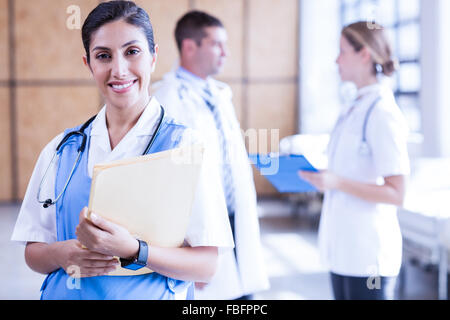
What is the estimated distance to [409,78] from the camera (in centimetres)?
420

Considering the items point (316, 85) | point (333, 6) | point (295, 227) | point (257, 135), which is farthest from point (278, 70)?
point (257, 135)

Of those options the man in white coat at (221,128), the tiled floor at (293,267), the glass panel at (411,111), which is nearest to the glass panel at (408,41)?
the glass panel at (411,111)

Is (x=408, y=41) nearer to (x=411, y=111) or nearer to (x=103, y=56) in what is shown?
(x=411, y=111)

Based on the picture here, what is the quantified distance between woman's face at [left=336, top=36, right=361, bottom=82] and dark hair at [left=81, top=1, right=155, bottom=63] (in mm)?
699

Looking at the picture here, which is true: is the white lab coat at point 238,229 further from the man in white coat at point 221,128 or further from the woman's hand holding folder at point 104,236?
the woman's hand holding folder at point 104,236

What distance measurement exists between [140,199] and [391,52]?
0.87m

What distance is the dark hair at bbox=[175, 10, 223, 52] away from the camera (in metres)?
1.20

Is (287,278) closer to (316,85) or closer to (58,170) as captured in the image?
(316,85)

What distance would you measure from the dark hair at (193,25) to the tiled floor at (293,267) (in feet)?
3.93

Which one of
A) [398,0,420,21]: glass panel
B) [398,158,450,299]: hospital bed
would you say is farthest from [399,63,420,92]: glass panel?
[398,158,450,299]: hospital bed

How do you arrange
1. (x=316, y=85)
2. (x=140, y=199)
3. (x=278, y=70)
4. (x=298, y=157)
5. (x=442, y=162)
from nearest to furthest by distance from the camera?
(x=140, y=199) → (x=298, y=157) → (x=442, y=162) → (x=316, y=85) → (x=278, y=70)

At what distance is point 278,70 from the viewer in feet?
20.1

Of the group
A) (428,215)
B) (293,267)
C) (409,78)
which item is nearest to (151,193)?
(428,215)

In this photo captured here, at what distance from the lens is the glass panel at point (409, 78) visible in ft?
13.5
